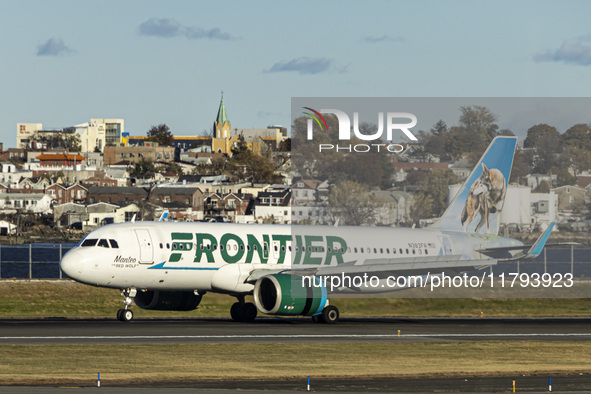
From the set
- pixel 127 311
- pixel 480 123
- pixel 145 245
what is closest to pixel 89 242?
pixel 145 245

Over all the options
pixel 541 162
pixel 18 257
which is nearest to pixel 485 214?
pixel 541 162

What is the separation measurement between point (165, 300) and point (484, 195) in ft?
69.8

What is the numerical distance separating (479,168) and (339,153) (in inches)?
370

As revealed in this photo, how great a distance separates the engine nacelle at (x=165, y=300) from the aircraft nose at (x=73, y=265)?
5.30 metres

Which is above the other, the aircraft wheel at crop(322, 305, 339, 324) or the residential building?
the residential building

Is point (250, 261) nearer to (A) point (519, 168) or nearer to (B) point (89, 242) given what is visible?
(B) point (89, 242)

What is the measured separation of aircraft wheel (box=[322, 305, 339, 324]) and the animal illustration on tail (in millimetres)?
13496

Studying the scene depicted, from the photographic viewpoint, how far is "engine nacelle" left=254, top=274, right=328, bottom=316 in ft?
153

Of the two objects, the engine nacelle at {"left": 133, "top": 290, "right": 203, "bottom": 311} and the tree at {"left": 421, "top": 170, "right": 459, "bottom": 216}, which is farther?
the tree at {"left": 421, "top": 170, "right": 459, "bottom": 216}

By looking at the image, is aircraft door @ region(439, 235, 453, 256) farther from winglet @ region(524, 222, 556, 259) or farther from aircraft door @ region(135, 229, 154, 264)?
aircraft door @ region(135, 229, 154, 264)

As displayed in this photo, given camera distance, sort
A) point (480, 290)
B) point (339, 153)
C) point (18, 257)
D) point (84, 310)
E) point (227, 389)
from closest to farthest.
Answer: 1. point (227, 389)
2. point (84, 310)
3. point (480, 290)
4. point (339, 153)
5. point (18, 257)

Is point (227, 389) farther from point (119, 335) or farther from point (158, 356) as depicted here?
point (119, 335)

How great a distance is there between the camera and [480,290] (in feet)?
196

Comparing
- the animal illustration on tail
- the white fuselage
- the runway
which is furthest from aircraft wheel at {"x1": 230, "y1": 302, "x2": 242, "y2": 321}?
the animal illustration on tail
